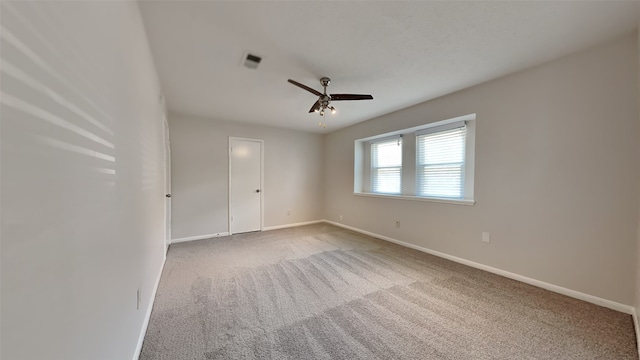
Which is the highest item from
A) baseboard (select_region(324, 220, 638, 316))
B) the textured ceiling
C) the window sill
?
the textured ceiling

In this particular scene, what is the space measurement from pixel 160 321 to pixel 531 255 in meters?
3.66

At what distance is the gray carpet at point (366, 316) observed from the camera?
1.53 metres

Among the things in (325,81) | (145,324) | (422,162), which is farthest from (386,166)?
(145,324)

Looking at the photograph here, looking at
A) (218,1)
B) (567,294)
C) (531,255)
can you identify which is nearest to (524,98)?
(531,255)

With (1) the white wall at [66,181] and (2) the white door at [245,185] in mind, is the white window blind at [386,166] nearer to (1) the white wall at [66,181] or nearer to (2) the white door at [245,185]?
(2) the white door at [245,185]

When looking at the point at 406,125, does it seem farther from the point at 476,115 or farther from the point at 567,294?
the point at 567,294

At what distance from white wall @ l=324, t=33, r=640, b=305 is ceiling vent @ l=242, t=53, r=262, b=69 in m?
2.55

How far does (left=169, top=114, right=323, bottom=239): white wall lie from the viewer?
400cm

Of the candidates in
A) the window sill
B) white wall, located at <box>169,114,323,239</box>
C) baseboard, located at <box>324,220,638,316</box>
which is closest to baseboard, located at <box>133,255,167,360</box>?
white wall, located at <box>169,114,323,239</box>

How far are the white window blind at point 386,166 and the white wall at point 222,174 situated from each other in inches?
61.1

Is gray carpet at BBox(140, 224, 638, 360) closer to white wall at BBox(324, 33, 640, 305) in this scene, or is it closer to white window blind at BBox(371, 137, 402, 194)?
white wall at BBox(324, 33, 640, 305)

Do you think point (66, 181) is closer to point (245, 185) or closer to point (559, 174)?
point (559, 174)

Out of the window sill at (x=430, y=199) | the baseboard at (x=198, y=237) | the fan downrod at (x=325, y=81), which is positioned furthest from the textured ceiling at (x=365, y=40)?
the baseboard at (x=198, y=237)

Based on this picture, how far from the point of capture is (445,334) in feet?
5.49
